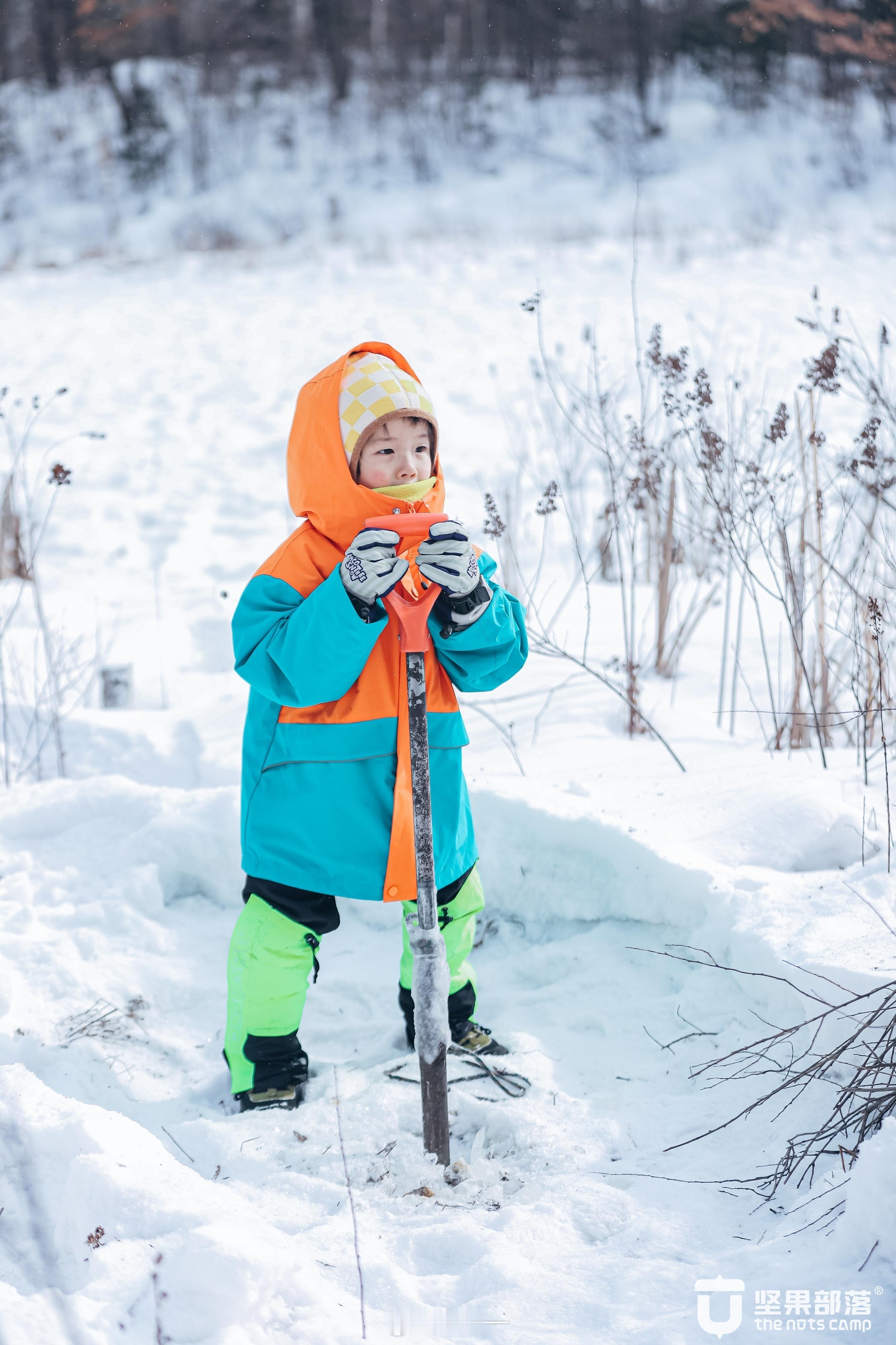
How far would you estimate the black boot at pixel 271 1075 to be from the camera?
6.20 feet


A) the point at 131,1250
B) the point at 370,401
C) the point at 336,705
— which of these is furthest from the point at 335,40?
the point at 131,1250

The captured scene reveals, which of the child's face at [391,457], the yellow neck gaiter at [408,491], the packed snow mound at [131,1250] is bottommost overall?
the packed snow mound at [131,1250]

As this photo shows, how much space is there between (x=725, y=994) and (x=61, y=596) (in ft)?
12.5

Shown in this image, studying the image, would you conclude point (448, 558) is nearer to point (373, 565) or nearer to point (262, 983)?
point (373, 565)

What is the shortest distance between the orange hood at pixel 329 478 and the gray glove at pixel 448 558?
17 centimetres

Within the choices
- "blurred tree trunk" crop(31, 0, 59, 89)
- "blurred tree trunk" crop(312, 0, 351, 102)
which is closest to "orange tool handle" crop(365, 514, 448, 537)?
"blurred tree trunk" crop(312, 0, 351, 102)

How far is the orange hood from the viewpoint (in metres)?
1.74

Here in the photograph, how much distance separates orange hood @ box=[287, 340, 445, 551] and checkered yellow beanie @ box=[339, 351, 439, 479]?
0.02 m

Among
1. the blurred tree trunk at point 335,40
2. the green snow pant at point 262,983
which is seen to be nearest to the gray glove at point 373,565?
the green snow pant at point 262,983

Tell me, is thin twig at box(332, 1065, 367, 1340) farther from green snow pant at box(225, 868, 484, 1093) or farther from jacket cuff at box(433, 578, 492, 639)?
jacket cuff at box(433, 578, 492, 639)

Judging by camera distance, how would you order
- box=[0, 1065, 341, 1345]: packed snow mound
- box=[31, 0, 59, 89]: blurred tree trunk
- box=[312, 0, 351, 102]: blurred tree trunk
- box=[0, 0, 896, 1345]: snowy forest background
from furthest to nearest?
box=[31, 0, 59, 89]: blurred tree trunk, box=[312, 0, 351, 102]: blurred tree trunk, box=[0, 0, 896, 1345]: snowy forest background, box=[0, 1065, 341, 1345]: packed snow mound

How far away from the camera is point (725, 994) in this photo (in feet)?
6.72

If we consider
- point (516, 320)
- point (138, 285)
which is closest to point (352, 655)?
point (516, 320)

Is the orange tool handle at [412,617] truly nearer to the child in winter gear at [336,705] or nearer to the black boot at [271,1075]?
the child in winter gear at [336,705]
